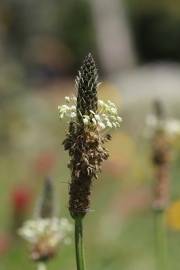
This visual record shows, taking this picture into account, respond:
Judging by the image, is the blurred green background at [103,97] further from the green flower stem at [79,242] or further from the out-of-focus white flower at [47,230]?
the out-of-focus white flower at [47,230]

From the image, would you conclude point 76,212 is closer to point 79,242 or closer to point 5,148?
point 79,242

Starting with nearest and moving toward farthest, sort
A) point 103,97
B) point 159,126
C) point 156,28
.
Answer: point 159,126
point 103,97
point 156,28

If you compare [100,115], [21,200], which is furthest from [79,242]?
Answer: [21,200]

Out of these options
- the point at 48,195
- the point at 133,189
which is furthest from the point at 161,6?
the point at 48,195

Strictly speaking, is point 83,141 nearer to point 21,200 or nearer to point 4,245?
point 4,245

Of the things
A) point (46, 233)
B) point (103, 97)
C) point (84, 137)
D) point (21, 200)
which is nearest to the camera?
point (84, 137)

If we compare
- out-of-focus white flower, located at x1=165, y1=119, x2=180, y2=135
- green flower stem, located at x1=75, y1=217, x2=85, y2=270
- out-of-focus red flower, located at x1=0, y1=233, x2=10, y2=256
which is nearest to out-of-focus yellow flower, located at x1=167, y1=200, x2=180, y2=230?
out-of-focus red flower, located at x1=0, y1=233, x2=10, y2=256
